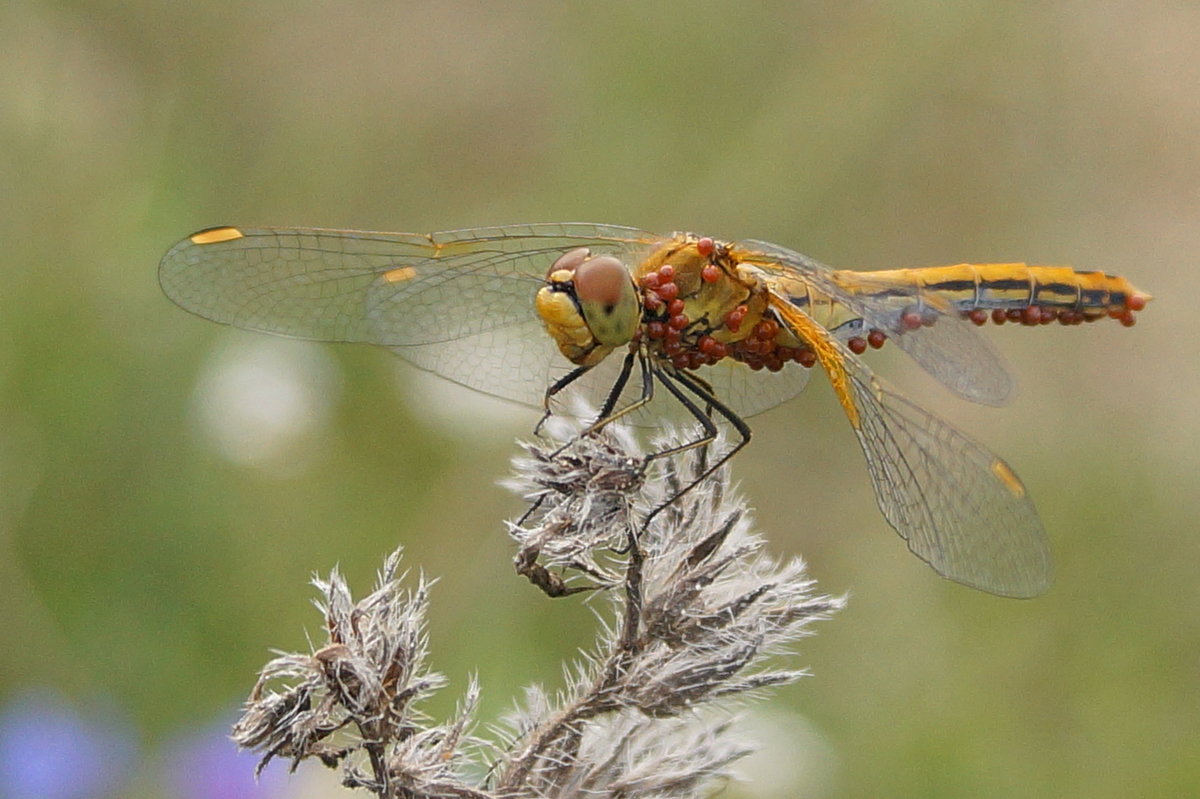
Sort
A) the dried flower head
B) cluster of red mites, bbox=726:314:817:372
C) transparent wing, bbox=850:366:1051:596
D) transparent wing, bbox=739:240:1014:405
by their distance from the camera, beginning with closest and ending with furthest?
the dried flower head, transparent wing, bbox=850:366:1051:596, cluster of red mites, bbox=726:314:817:372, transparent wing, bbox=739:240:1014:405

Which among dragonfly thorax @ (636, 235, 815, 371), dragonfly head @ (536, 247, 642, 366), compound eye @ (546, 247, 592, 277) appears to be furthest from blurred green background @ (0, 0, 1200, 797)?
compound eye @ (546, 247, 592, 277)

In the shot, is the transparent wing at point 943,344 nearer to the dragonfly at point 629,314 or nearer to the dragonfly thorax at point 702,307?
the dragonfly at point 629,314

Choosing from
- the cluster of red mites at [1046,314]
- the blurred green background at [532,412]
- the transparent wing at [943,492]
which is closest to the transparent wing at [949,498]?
the transparent wing at [943,492]

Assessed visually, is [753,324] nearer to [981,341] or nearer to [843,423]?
[981,341]

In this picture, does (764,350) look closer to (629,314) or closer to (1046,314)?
(629,314)

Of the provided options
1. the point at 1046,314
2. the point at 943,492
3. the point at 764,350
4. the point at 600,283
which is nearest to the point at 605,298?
the point at 600,283

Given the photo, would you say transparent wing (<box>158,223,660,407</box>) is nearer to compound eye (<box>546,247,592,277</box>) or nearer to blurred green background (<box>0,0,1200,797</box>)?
compound eye (<box>546,247,592,277</box>)
